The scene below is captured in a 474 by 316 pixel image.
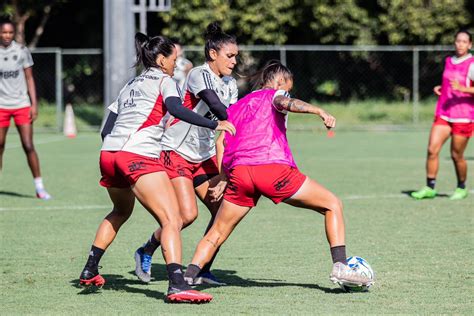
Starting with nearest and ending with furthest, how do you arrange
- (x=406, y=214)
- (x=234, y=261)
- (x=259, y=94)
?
1. (x=259, y=94)
2. (x=234, y=261)
3. (x=406, y=214)

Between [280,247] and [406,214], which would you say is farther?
[406,214]

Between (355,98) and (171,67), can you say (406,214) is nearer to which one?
(171,67)

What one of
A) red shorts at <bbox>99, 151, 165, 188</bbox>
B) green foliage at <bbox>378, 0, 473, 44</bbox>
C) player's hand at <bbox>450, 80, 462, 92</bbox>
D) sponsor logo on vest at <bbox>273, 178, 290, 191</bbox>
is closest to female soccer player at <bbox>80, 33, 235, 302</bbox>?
red shorts at <bbox>99, 151, 165, 188</bbox>

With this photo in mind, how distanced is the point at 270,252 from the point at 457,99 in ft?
15.8

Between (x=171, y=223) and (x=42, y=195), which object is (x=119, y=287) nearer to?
(x=171, y=223)

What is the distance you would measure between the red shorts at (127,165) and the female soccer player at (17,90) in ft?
20.0

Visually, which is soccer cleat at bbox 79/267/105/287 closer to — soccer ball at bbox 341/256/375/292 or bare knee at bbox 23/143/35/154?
soccer ball at bbox 341/256/375/292

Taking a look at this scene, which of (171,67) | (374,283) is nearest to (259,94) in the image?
(171,67)

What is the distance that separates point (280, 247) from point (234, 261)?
82 centimetres

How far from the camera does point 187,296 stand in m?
7.15

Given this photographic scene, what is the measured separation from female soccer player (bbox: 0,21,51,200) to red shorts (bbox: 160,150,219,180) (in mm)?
5569

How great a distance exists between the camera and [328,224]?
7598 millimetres

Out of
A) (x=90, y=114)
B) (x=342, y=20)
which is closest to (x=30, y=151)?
(x=90, y=114)

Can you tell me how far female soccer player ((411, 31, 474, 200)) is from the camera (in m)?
13.3
